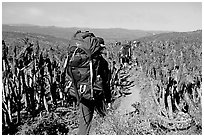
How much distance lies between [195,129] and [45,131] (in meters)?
2.03

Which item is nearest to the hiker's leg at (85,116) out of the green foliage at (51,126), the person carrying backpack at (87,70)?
the person carrying backpack at (87,70)

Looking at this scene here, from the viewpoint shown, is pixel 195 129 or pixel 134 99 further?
pixel 134 99

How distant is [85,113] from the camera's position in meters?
2.21

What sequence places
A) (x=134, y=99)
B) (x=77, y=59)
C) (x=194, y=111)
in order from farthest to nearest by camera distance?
1. (x=134, y=99)
2. (x=194, y=111)
3. (x=77, y=59)

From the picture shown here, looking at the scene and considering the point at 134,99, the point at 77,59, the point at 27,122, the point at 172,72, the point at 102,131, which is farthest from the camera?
the point at 134,99

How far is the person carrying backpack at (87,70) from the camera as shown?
205cm

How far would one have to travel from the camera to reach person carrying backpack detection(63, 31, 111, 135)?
6.72 ft

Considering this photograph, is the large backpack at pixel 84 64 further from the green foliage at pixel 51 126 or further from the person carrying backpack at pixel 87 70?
the green foliage at pixel 51 126

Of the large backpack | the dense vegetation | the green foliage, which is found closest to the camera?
the large backpack

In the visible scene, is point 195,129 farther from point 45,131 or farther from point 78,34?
point 78,34

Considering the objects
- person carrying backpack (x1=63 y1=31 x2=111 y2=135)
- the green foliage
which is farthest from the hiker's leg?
the green foliage

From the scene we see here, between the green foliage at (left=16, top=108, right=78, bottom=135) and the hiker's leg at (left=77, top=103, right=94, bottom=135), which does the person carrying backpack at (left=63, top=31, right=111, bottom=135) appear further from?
the green foliage at (left=16, top=108, right=78, bottom=135)

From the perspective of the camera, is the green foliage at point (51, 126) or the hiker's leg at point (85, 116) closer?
the hiker's leg at point (85, 116)

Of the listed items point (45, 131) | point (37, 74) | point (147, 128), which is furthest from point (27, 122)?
point (147, 128)
